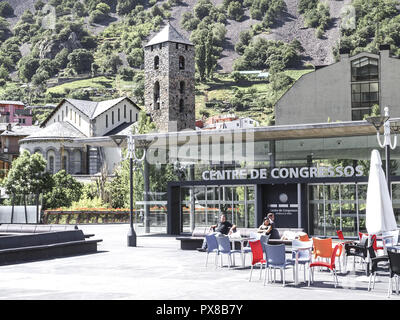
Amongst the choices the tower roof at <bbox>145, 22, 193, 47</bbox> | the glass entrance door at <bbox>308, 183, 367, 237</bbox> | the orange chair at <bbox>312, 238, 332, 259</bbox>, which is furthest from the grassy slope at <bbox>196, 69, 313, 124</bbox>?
A: the orange chair at <bbox>312, 238, 332, 259</bbox>

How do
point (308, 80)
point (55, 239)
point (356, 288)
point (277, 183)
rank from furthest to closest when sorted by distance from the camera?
point (308, 80), point (277, 183), point (55, 239), point (356, 288)

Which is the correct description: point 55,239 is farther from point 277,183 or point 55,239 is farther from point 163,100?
point 163,100

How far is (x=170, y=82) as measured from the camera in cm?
7762

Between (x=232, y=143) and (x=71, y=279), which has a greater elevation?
(x=232, y=143)

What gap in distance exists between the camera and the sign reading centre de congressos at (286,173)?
2667 centimetres

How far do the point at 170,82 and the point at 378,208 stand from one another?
6424 centimetres

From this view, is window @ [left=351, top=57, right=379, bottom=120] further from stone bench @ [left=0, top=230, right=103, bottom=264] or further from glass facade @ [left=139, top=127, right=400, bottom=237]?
stone bench @ [left=0, top=230, right=103, bottom=264]

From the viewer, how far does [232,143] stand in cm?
3120

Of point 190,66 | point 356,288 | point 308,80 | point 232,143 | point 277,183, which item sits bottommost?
point 356,288

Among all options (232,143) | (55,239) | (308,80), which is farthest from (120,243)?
(308,80)

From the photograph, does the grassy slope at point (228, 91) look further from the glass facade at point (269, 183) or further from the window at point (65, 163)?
the glass facade at point (269, 183)

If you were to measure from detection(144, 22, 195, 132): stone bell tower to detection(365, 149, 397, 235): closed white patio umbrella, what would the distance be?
61.9m

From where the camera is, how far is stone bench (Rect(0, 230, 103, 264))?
18.2 m
